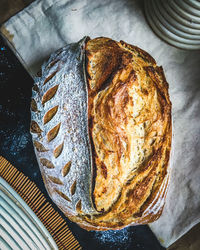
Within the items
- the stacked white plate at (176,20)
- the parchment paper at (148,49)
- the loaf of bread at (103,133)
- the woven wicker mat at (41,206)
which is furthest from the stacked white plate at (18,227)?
the stacked white plate at (176,20)

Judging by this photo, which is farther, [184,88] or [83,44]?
[184,88]

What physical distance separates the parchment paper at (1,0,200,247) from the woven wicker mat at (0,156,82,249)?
0.48m

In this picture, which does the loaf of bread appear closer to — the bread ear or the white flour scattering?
the bread ear

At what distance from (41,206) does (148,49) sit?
1.04 metres

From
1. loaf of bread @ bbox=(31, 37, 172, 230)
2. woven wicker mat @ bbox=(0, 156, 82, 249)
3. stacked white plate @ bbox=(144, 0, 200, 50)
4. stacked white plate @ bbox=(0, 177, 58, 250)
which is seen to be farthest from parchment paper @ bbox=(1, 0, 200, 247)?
stacked white plate @ bbox=(0, 177, 58, 250)

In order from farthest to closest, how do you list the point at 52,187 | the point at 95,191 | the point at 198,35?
the point at 198,35, the point at 52,187, the point at 95,191

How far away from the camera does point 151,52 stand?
142cm

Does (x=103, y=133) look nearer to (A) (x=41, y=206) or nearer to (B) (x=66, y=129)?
(B) (x=66, y=129)

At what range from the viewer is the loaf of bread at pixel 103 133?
0.98 meters

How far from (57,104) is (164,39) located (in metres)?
0.71

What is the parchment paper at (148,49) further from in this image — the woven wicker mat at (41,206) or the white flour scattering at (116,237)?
the woven wicker mat at (41,206)

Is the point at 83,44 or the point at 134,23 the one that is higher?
the point at 83,44

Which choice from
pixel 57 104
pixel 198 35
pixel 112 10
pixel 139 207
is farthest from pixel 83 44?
pixel 139 207

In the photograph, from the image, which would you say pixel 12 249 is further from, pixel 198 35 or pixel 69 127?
pixel 198 35
